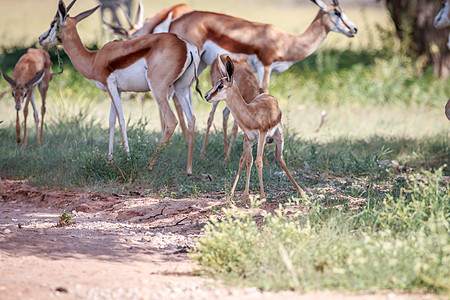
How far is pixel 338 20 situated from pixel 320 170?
2430 mm

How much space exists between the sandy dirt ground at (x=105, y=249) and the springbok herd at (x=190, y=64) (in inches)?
23.0

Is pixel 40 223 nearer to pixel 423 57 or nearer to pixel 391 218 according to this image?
pixel 391 218

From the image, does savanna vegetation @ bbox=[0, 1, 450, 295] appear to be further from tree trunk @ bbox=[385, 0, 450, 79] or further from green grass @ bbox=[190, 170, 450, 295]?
tree trunk @ bbox=[385, 0, 450, 79]

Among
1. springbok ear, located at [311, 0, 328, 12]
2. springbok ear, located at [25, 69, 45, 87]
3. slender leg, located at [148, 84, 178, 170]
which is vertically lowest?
slender leg, located at [148, 84, 178, 170]

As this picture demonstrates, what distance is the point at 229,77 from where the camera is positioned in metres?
4.93

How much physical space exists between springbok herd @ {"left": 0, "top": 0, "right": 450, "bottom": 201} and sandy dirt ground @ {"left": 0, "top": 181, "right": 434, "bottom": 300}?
58cm

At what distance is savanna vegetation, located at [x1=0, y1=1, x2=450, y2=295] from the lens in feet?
11.0

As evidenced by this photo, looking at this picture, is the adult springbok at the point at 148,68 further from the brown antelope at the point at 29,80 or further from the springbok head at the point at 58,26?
the brown antelope at the point at 29,80

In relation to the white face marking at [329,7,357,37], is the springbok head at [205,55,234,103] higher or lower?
lower

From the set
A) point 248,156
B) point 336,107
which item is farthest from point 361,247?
point 336,107

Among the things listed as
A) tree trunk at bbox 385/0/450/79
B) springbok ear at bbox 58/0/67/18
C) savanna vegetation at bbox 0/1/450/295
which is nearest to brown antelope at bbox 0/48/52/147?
savanna vegetation at bbox 0/1/450/295

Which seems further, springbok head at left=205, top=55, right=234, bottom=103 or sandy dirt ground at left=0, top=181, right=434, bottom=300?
springbok head at left=205, top=55, right=234, bottom=103

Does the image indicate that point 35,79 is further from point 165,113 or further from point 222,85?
point 222,85

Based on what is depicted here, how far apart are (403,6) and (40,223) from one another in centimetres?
902
